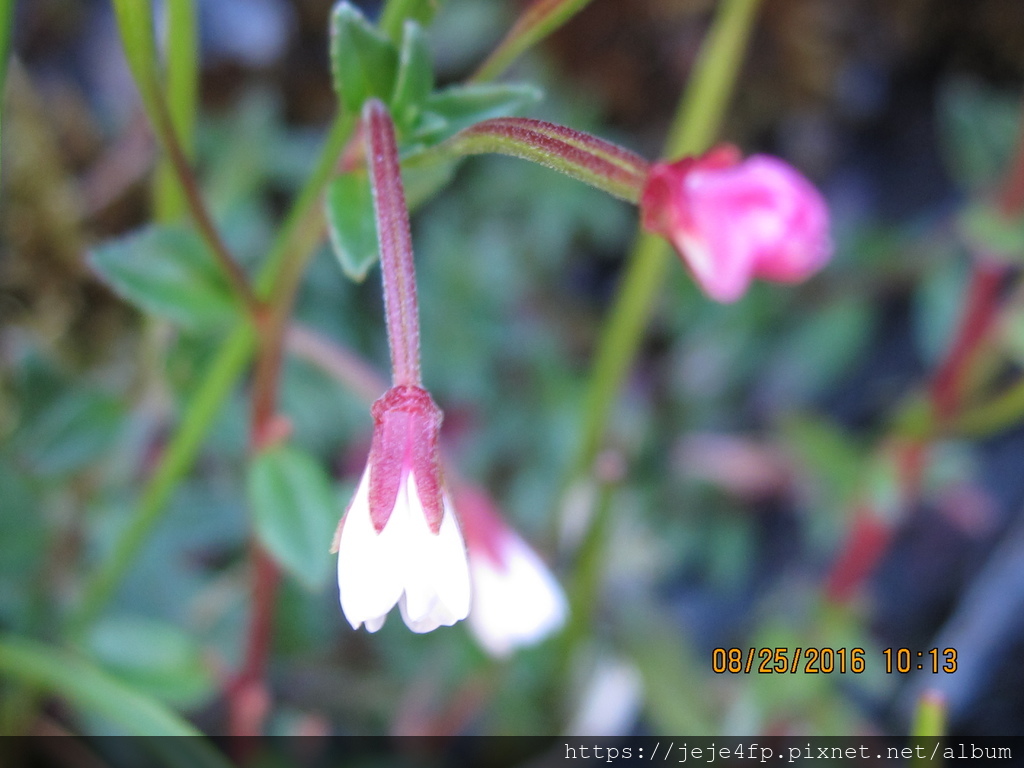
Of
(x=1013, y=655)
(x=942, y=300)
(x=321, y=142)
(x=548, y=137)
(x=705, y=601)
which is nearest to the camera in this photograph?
(x=548, y=137)

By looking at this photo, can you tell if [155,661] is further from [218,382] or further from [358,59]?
[358,59]

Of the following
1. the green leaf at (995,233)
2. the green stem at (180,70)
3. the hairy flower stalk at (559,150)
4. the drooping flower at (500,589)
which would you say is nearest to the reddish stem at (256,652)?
the drooping flower at (500,589)

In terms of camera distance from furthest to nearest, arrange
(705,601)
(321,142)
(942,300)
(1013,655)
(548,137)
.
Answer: (705,601)
(321,142)
(942,300)
(1013,655)
(548,137)

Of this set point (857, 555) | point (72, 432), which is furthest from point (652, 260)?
point (72, 432)

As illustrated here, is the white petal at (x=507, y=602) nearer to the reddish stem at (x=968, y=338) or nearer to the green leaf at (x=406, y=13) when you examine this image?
the green leaf at (x=406, y=13)

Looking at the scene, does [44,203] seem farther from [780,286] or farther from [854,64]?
[854,64]

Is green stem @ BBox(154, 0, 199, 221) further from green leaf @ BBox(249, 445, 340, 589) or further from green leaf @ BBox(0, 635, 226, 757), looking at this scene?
green leaf @ BBox(0, 635, 226, 757)

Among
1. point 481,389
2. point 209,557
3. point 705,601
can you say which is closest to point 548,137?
point 481,389
